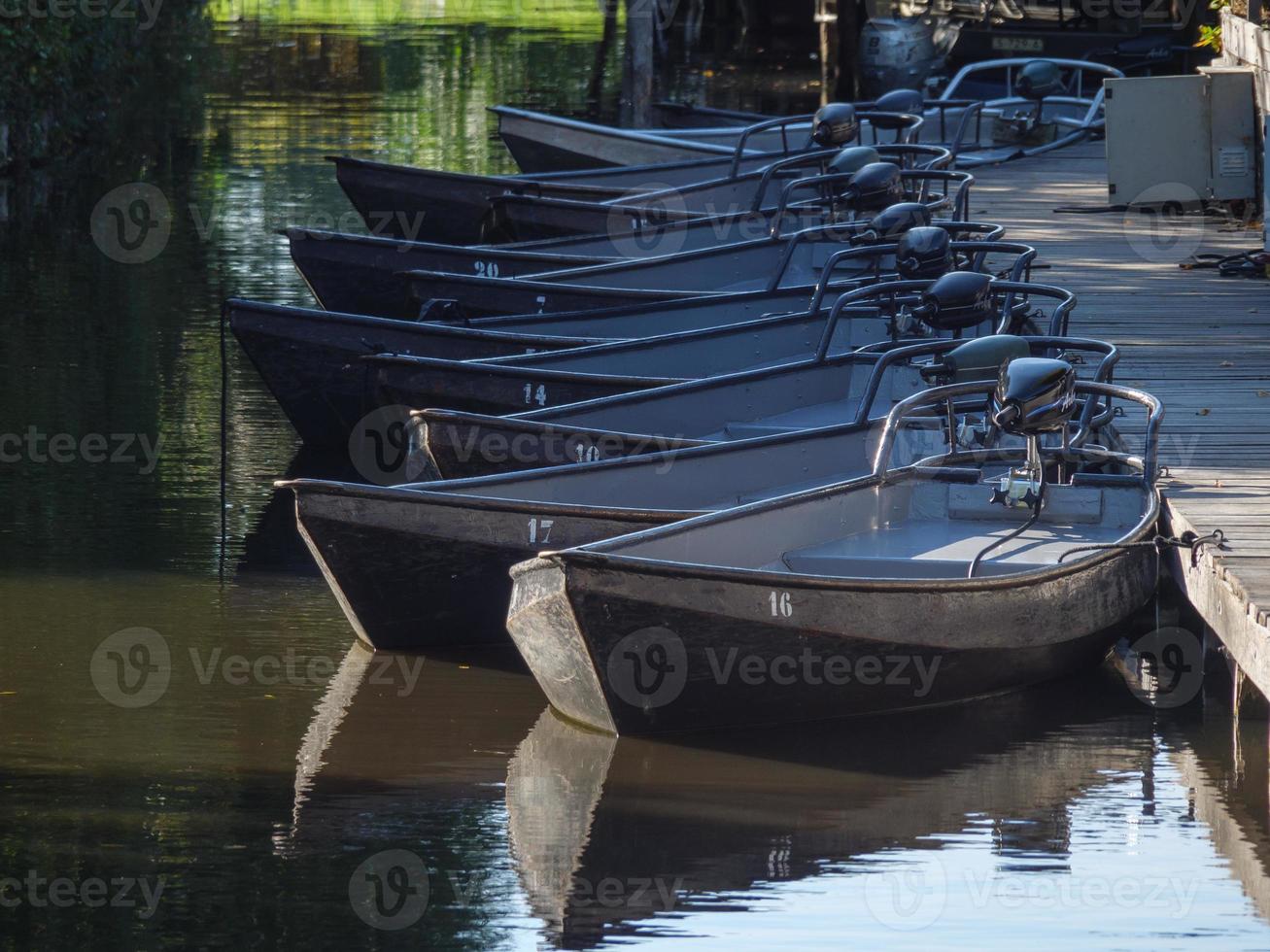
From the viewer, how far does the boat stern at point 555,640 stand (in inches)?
267

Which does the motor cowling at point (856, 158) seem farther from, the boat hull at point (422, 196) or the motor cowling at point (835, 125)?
the boat hull at point (422, 196)

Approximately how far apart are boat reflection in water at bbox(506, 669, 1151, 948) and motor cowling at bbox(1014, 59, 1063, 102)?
33.0 feet

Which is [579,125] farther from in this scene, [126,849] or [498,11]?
[498,11]

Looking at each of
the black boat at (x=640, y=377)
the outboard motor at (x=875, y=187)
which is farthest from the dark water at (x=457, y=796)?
the outboard motor at (x=875, y=187)

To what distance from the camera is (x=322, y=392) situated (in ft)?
37.0

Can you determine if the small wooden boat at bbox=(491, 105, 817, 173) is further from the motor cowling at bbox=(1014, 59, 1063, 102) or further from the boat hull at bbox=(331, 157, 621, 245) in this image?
the boat hull at bbox=(331, 157, 621, 245)

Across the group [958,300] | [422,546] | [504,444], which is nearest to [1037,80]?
[958,300]

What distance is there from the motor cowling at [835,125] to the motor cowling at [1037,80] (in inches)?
116

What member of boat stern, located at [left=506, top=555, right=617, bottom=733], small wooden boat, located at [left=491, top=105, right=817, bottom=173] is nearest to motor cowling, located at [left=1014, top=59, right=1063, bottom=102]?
small wooden boat, located at [left=491, top=105, right=817, bottom=173]

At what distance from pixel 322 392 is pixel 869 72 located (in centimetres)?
1523

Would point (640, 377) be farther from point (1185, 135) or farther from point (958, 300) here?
point (1185, 135)

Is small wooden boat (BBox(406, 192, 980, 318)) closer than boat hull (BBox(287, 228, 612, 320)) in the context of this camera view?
Yes

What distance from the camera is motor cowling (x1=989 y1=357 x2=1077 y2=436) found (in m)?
7.41

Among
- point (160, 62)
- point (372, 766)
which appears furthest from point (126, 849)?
point (160, 62)
